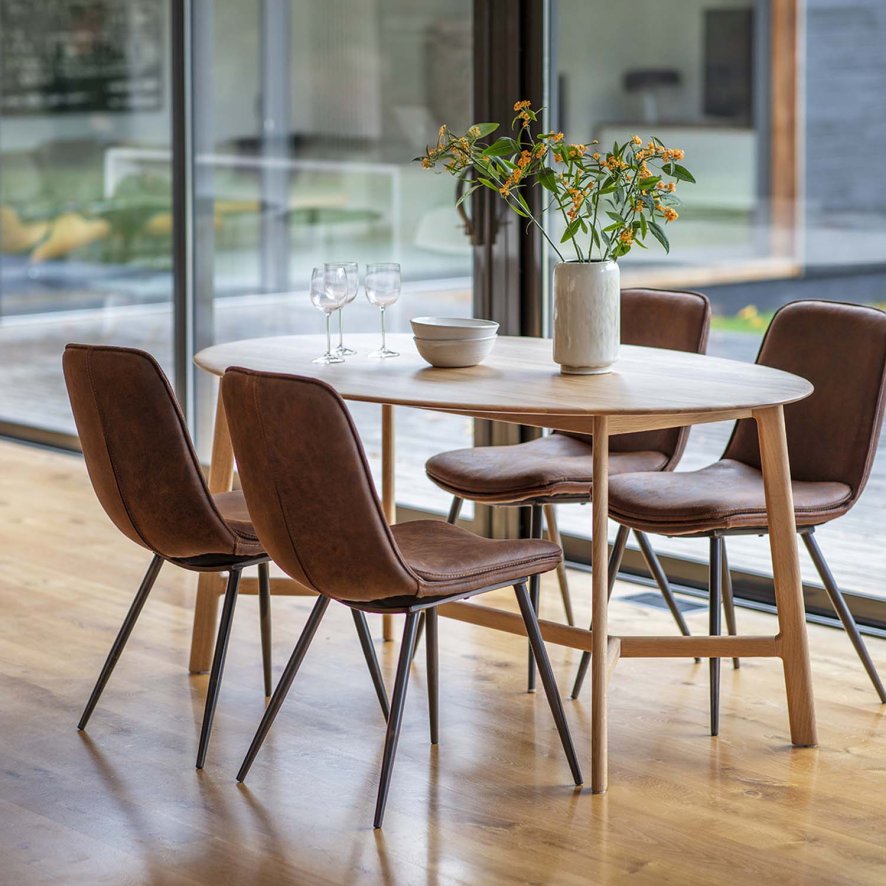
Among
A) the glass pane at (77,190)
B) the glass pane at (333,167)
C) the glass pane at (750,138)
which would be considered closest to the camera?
the glass pane at (750,138)

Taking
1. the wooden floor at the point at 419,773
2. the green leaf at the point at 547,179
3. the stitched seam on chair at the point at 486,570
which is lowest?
the wooden floor at the point at 419,773

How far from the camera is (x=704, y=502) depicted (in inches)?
131

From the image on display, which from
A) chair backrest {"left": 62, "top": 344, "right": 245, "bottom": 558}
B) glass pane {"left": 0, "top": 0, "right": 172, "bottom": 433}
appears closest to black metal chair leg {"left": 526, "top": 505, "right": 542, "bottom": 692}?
chair backrest {"left": 62, "top": 344, "right": 245, "bottom": 558}

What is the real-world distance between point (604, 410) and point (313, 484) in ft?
1.87

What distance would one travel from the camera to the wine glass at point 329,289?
138 inches

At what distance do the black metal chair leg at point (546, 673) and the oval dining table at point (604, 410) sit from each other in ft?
0.17

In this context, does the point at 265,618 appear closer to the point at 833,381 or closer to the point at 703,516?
the point at 703,516

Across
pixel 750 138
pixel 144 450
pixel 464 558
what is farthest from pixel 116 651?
pixel 750 138

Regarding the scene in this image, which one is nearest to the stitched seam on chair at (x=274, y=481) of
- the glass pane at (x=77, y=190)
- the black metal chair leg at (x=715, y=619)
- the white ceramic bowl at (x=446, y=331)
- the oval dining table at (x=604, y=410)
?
the oval dining table at (x=604, y=410)

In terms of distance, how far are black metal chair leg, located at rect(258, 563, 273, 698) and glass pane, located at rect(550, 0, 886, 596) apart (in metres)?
1.55

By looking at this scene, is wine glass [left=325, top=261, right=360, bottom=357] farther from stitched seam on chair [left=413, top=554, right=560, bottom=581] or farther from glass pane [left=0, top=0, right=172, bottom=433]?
glass pane [left=0, top=0, right=172, bottom=433]

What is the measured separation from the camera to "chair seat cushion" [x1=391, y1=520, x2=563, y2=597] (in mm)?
2848

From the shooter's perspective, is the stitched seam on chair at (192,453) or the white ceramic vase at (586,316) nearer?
the stitched seam on chair at (192,453)

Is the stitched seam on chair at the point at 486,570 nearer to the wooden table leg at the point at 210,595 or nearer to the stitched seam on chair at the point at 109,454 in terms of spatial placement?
the stitched seam on chair at the point at 109,454
